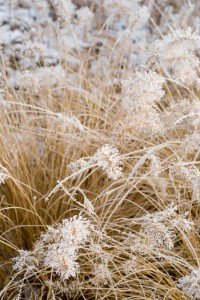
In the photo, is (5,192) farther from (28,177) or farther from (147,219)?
(147,219)

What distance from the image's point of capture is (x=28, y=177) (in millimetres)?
2088

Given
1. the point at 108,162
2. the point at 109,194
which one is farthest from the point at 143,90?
the point at 109,194

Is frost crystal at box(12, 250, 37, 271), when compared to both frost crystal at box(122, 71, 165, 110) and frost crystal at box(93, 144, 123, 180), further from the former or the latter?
frost crystal at box(122, 71, 165, 110)

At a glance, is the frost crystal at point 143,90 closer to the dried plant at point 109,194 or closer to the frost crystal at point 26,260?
the dried plant at point 109,194

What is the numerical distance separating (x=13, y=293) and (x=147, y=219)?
0.58m

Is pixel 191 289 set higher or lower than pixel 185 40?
lower

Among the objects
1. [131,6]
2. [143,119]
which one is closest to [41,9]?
[131,6]

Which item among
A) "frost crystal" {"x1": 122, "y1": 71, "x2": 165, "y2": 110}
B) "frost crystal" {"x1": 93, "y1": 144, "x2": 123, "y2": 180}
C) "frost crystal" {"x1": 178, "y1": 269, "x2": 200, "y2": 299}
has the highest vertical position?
"frost crystal" {"x1": 122, "y1": 71, "x2": 165, "y2": 110}

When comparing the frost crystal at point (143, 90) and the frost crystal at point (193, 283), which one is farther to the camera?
the frost crystal at point (143, 90)

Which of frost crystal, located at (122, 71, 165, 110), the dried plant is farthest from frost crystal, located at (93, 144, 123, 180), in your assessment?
frost crystal, located at (122, 71, 165, 110)

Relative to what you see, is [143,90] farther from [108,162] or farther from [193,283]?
[193,283]

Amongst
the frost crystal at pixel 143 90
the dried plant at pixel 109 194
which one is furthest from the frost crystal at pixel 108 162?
the frost crystal at pixel 143 90

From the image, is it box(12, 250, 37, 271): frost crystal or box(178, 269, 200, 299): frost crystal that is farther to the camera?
box(12, 250, 37, 271): frost crystal

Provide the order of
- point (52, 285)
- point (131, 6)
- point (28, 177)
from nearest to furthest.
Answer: point (52, 285)
point (28, 177)
point (131, 6)
